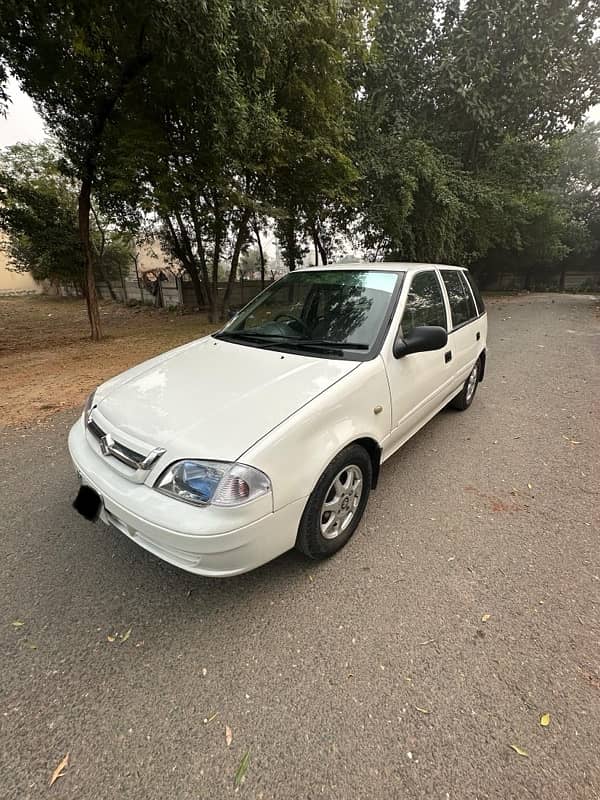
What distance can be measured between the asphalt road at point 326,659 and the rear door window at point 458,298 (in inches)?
68.6

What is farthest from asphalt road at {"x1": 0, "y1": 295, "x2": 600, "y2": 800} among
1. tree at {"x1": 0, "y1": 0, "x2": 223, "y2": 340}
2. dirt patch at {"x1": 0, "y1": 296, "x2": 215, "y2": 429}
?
tree at {"x1": 0, "y1": 0, "x2": 223, "y2": 340}

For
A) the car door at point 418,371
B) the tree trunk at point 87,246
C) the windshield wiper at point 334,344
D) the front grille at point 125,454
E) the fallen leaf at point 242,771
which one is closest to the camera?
the fallen leaf at point 242,771

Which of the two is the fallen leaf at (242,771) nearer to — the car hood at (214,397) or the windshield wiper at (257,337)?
the car hood at (214,397)

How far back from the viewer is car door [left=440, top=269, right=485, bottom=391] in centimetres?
353

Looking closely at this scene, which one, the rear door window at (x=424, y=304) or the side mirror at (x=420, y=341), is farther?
the rear door window at (x=424, y=304)

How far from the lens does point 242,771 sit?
1.31 metres

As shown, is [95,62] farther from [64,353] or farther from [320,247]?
[320,247]

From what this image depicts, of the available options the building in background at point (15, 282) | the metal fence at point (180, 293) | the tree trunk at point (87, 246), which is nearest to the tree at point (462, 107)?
the metal fence at point (180, 293)

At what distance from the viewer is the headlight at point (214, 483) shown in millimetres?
1625

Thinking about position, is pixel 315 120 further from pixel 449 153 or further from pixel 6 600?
pixel 6 600

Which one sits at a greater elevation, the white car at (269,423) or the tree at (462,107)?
the tree at (462,107)

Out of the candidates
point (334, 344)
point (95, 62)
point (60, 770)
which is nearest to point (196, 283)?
point (95, 62)

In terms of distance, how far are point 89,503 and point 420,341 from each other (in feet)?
7.14

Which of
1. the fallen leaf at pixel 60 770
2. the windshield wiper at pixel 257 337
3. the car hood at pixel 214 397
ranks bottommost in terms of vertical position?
the fallen leaf at pixel 60 770
